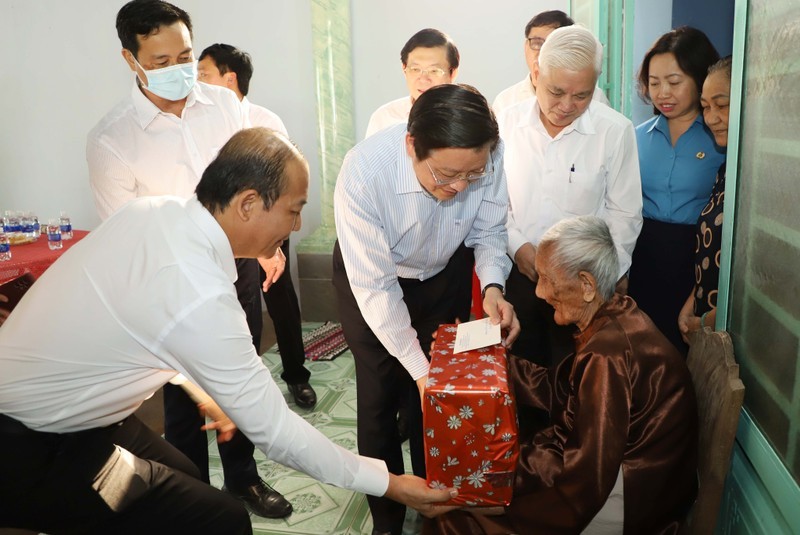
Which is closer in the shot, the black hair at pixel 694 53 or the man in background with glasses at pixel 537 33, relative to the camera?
the black hair at pixel 694 53

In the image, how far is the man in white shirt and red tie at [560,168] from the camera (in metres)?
2.41

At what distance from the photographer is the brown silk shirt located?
5.57ft

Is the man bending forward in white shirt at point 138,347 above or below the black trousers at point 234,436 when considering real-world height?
above

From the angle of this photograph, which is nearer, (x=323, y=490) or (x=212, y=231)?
(x=212, y=231)

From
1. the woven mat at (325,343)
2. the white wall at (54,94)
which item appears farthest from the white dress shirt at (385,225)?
the white wall at (54,94)

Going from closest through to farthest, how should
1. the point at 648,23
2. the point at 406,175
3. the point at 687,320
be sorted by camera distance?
the point at 406,175, the point at 687,320, the point at 648,23

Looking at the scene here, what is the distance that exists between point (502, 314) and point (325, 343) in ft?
8.34

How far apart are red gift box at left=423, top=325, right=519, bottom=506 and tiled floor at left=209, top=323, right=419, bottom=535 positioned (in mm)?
886

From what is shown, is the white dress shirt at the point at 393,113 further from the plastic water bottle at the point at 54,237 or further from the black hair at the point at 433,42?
the plastic water bottle at the point at 54,237

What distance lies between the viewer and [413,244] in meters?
2.14

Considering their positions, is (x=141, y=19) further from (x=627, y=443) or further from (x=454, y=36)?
(x=454, y=36)

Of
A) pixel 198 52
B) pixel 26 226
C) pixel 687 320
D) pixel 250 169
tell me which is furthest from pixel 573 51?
pixel 198 52

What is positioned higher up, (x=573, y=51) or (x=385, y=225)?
(x=573, y=51)

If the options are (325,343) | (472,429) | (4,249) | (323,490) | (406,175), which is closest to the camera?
(472,429)
